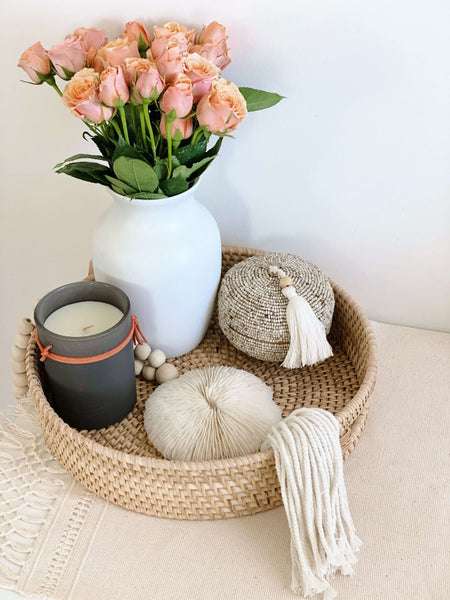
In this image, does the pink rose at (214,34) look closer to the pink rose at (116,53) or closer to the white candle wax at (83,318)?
the pink rose at (116,53)

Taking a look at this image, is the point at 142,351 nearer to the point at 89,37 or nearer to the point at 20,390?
the point at 20,390

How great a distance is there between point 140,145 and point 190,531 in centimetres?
40

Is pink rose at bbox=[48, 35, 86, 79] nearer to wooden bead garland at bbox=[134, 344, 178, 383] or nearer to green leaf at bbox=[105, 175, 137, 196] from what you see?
green leaf at bbox=[105, 175, 137, 196]

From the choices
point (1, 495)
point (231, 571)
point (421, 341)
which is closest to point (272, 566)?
point (231, 571)

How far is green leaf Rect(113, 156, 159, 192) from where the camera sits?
636 mm

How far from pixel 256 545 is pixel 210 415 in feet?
0.44

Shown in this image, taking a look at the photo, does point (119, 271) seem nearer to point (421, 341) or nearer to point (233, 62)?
point (233, 62)

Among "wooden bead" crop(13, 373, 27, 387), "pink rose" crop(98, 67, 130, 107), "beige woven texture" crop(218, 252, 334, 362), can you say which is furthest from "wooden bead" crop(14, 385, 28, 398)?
"pink rose" crop(98, 67, 130, 107)

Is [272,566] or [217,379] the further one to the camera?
[217,379]

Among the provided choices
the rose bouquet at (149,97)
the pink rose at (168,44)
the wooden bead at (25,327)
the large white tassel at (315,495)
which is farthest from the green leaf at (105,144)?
the large white tassel at (315,495)

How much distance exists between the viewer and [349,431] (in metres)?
0.67

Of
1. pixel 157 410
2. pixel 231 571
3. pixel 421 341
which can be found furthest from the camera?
pixel 421 341

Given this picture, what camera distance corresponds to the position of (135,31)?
0.68m

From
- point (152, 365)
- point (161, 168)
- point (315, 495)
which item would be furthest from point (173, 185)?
point (315, 495)
